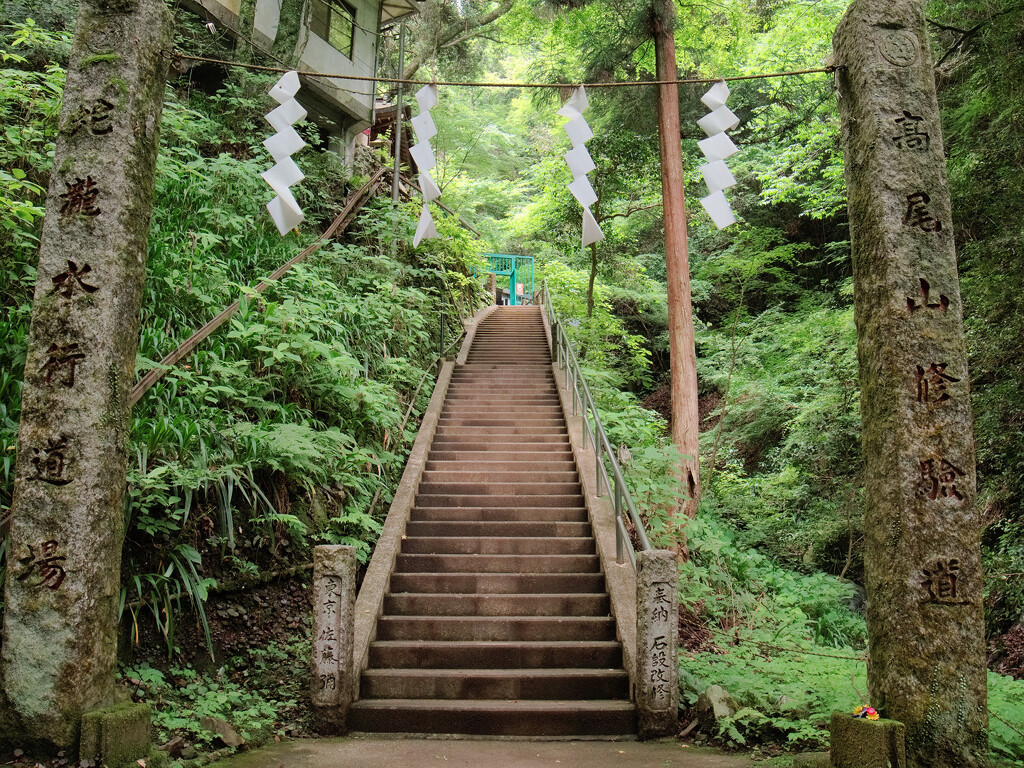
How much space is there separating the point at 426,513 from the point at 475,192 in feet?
58.7

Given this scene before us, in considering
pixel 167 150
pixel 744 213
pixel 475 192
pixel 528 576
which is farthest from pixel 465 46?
pixel 528 576

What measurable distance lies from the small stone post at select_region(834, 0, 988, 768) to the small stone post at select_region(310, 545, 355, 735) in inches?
127

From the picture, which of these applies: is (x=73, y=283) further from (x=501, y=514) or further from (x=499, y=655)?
(x=501, y=514)

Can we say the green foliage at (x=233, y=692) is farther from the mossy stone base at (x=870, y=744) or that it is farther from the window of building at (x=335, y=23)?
the window of building at (x=335, y=23)

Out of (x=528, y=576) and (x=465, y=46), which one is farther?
(x=465, y=46)

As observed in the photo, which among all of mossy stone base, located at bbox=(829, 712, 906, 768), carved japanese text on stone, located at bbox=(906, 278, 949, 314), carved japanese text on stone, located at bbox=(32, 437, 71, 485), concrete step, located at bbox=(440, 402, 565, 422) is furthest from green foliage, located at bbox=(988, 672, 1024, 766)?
concrete step, located at bbox=(440, 402, 565, 422)

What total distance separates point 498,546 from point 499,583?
2.08 ft

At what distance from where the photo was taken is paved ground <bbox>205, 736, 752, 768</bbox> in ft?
13.5

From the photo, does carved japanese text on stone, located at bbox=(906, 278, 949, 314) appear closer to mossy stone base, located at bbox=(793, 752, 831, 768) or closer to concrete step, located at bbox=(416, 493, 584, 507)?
mossy stone base, located at bbox=(793, 752, 831, 768)

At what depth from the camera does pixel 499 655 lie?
5438 millimetres

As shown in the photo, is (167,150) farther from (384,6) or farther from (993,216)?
Answer: (384,6)

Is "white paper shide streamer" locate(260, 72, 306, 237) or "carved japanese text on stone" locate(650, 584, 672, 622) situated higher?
"white paper shide streamer" locate(260, 72, 306, 237)

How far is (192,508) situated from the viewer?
5027 millimetres

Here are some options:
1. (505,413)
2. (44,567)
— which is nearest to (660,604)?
(44,567)
